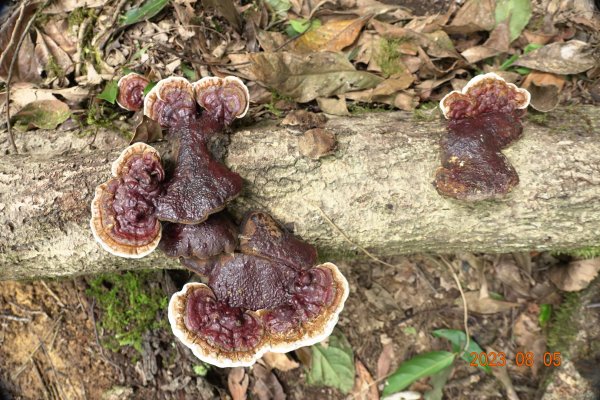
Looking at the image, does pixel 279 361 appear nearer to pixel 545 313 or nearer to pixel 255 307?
pixel 255 307

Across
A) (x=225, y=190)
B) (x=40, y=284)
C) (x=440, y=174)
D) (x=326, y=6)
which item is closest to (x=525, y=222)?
(x=440, y=174)

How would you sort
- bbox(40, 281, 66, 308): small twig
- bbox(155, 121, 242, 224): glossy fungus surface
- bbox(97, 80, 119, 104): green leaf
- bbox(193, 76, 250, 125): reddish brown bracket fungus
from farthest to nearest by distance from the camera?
1. bbox(40, 281, 66, 308): small twig
2. bbox(97, 80, 119, 104): green leaf
3. bbox(193, 76, 250, 125): reddish brown bracket fungus
4. bbox(155, 121, 242, 224): glossy fungus surface

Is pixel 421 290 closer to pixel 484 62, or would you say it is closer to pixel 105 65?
pixel 484 62

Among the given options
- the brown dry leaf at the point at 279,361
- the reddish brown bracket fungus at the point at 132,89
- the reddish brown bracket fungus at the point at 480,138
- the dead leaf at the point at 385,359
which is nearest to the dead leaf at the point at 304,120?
the reddish brown bracket fungus at the point at 480,138

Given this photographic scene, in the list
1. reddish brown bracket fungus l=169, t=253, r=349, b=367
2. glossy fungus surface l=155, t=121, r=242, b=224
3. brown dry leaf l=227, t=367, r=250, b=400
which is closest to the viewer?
glossy fungus surface l=155, t=121, r=242, b=224

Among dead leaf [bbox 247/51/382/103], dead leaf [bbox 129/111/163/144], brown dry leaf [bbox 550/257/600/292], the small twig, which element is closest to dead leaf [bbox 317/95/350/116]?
dead leaf [bbox 247/51/382/103]

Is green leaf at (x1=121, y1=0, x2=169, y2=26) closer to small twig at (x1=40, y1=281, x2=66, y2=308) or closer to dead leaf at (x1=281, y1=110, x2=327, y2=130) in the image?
dead leaf at (x1=281, y1=110, x2=327, y2=130)
